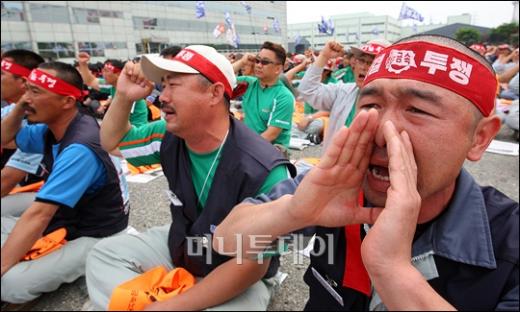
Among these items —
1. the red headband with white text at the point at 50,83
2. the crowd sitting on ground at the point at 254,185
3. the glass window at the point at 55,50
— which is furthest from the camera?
the glass window at the point at 55,50

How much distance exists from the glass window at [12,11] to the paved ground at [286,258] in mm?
30505

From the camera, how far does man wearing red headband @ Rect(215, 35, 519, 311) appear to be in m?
0.68

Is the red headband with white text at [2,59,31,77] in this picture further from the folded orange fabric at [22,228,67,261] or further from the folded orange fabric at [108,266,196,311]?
the folded orange fabric at [108,266,196,311]

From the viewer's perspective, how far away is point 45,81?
2.84 meters

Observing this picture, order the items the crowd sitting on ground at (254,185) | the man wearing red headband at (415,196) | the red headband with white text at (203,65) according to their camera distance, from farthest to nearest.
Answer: the red headband with white text at (203,65), the crowd sitting on ground at (254,185), the man wearing red headband at (415,196)

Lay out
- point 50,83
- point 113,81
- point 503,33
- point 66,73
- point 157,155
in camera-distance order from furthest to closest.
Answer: point 503,33
point 113,81
point 66,73
point 50,83
point 157,155

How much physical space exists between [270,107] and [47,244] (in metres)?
3.29

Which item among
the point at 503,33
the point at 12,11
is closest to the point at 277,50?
the point at 12,11

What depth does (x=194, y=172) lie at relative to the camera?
229 cm

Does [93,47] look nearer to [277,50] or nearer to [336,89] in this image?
[277,50]

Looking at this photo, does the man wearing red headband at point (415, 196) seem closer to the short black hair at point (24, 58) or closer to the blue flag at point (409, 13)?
the short black hair at point (24, 58)

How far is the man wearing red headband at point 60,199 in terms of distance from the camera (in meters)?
2.42

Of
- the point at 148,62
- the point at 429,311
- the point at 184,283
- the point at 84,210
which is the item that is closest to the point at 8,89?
the point at 84,210

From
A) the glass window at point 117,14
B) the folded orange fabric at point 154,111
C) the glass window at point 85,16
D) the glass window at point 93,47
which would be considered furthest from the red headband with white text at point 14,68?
the glass window at point 117,14
